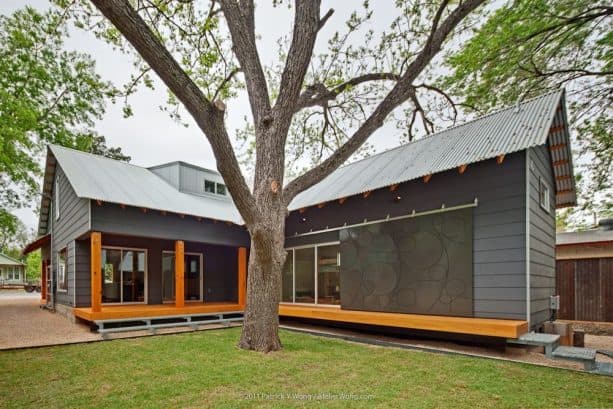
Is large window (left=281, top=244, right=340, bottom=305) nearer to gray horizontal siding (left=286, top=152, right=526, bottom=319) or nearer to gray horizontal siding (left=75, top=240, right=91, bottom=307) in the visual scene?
gray horizontal siding (left=286, top=152, right=526, bottom=319)

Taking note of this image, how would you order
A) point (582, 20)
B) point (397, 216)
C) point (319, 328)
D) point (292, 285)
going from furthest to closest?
point (292, 285) < point (319, 328) < point (582, 20) < point (397, 216)

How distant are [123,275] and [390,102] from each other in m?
9.08

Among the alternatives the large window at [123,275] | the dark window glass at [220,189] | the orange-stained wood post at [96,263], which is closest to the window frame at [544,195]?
A: the orange-stained wood post at [96,263]

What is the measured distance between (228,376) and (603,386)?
4.16 m

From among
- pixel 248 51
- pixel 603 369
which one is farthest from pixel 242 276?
pixel 603 369

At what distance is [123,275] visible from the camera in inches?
398

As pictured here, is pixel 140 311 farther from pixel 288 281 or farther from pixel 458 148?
pixel 458 148

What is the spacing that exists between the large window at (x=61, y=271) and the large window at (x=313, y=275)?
278 inches

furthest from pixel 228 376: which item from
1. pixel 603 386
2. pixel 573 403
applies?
pixel 603 386

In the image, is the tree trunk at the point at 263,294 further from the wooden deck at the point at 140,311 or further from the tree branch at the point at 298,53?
the wooden deck at the point at 140,311

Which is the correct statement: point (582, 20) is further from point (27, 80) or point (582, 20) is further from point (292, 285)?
point (27, 80)

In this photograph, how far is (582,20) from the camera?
7480 millimetres

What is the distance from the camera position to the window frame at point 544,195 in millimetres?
6135

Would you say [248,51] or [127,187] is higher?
[248,51]
